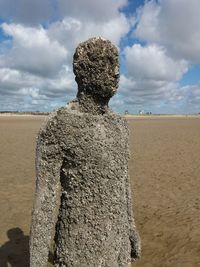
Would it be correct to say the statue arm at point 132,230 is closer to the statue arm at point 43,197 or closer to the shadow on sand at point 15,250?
the statue arm at point 43,197

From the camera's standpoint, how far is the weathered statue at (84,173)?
2.98 meters

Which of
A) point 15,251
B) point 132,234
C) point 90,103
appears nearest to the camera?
point 90,103

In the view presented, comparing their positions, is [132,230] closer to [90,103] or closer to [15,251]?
[90,103]

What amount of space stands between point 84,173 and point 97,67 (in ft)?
2.58

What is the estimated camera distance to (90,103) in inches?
122

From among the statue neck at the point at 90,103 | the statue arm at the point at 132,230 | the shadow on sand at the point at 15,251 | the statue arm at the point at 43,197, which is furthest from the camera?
the shadow on sand at the point at 15,251

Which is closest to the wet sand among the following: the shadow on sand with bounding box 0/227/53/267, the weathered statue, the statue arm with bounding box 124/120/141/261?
the shadow on sand with bounding box 0/227/53/267

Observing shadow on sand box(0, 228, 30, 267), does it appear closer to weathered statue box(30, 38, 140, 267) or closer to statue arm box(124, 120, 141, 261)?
statue arm box(124, 120, 141, 261)

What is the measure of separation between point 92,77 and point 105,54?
0.19m

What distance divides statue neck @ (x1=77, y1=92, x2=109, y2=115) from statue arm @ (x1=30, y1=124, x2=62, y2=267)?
0.33 m

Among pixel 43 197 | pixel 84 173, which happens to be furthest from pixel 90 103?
pixel 43 197

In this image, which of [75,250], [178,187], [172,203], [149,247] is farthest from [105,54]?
[178,187]

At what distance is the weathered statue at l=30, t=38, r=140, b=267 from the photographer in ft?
9.77

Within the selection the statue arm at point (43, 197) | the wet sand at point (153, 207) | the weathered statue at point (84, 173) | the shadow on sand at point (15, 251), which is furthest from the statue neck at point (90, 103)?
the wet sand at point (153, 207)
